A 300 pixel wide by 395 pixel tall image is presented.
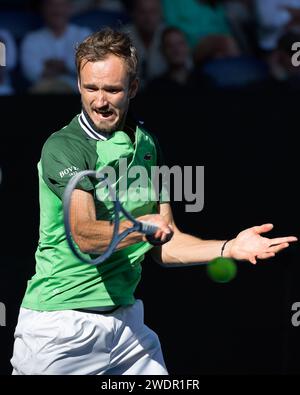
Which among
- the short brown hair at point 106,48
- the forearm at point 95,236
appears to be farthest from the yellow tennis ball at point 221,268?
the short brown hair at point 106,48

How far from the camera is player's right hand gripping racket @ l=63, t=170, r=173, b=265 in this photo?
4.37 meters

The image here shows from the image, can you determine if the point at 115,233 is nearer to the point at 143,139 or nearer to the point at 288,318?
the point at 143,139

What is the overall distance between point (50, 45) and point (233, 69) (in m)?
1.46

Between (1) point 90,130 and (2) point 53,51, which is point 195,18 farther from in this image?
(1) point 90,130

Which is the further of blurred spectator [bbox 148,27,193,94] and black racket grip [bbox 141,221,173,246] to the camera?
blurred spectator [bbox 148,27,193,94]

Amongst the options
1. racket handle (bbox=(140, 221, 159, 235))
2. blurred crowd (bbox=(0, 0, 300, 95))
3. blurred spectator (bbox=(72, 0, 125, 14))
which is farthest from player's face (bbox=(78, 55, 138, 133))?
blurred spectator (bbox=(72, 0, 125, 14))

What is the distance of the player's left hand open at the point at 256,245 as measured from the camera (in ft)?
15.2

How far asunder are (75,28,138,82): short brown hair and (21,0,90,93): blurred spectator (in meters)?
3.30

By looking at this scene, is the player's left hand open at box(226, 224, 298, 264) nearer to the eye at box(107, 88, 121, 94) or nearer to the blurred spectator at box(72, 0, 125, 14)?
the eye at box(107, 88, 121, 94)

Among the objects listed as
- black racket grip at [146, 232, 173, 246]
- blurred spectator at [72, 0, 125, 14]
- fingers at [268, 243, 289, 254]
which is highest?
blurred spectator at [72, 0, 125, 14]

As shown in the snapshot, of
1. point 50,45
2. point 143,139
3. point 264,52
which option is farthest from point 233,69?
point 143,139

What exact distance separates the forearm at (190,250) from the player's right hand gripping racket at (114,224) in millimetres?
488

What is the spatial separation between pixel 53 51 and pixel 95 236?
4332 mm

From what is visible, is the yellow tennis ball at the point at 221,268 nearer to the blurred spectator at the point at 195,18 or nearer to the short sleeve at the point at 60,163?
the short sleeve at the point at 60,163
